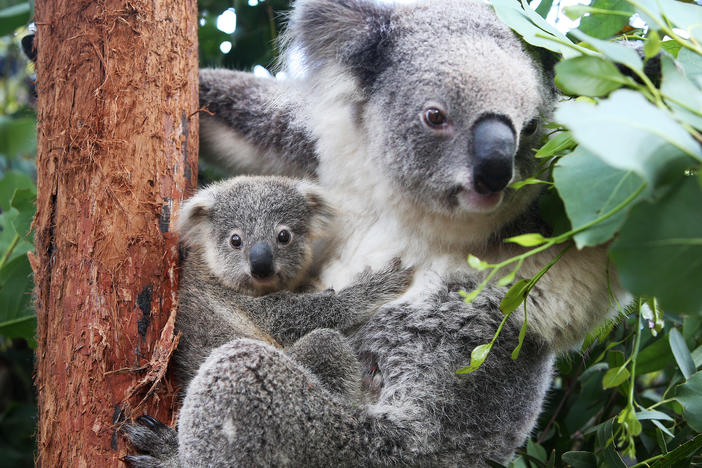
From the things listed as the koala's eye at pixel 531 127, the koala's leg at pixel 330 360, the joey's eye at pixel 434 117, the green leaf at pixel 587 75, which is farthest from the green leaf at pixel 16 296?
the green leaf at pixel 587 75

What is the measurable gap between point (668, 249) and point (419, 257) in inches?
57.8

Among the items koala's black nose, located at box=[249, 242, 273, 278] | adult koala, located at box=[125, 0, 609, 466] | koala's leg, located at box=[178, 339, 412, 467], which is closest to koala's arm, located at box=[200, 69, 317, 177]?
adult koala, located at box=[125, 0, 609, 466]

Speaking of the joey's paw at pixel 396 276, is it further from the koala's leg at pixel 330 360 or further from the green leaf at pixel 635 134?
the green leaf at pixel 635 134

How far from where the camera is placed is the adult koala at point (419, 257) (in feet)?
6.34

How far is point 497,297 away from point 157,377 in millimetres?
1282

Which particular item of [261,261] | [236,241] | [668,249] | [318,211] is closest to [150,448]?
[261,261]

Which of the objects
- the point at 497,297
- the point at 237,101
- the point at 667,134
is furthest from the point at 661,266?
the point at 237,101

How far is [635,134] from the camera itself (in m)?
1.02

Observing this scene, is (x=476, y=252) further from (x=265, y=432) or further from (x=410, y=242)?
(x=265, y=432)

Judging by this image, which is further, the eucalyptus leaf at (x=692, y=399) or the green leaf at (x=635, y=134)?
the eucalyptus leaf at (x=692, y=399)

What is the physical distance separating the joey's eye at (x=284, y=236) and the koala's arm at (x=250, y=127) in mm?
430

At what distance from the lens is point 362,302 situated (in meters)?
2.43

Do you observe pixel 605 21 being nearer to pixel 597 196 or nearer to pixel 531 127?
pixel 531 127

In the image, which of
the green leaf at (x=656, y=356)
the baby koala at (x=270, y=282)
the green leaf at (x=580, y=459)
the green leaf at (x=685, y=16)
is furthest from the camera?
the green leaf at (x=656, y=356)
